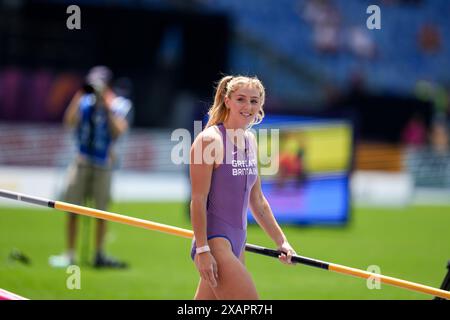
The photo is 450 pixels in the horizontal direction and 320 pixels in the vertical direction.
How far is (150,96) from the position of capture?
28969 millimetres

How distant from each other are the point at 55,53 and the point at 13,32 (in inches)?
53.4

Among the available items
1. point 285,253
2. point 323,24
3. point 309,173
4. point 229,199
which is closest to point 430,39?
point 323,24

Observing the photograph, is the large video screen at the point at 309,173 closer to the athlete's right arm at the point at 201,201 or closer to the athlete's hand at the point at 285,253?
the athlete's hand at the point at 285,253

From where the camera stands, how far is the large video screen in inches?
682

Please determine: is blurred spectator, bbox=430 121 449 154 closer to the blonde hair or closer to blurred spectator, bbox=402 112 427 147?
blurred spectator, bbox=402 112 427 147

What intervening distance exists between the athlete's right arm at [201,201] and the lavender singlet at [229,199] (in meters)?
0.11

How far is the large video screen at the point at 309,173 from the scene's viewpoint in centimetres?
1733

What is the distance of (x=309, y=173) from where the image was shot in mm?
17562

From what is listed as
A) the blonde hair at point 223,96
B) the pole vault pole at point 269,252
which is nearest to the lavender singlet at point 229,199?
the blonde hair at point 223,96

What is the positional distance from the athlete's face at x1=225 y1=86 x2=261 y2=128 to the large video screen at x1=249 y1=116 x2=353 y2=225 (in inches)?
425

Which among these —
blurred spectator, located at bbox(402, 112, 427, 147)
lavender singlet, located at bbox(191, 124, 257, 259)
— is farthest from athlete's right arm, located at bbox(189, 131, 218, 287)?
blurred spectator, located at bbox(402, 112, 427, 147)

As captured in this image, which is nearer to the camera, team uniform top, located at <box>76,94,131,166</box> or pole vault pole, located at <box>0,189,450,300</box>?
pole vault pole, located at <box>0,189,450,300</box>

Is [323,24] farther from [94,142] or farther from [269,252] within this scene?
[269,252]

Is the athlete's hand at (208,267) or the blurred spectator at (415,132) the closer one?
the athlete's hand at (208,267)
